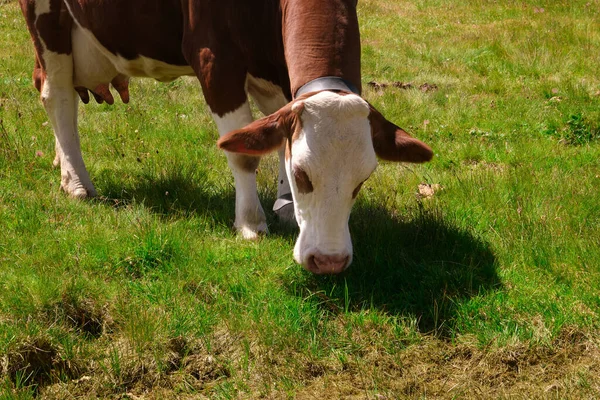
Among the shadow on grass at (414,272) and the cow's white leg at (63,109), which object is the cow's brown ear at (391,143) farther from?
the cow's white leg at (63,109)

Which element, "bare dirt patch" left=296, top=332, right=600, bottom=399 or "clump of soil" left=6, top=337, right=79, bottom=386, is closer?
"bare dirt patch" left=296, top=332, right=600, bottom=399

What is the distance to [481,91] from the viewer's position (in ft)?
29.2

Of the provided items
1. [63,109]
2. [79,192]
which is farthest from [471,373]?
[63,109]

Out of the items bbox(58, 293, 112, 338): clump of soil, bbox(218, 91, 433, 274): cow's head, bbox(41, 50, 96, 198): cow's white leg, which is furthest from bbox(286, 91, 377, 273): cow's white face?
bbox(41, 50, 96, 198): cow's white leg

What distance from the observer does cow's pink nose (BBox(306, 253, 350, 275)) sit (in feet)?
13.1

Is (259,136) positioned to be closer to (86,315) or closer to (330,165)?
(330,165)

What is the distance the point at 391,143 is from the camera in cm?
417

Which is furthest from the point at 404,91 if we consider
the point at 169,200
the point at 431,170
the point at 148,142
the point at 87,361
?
the point at 87,361

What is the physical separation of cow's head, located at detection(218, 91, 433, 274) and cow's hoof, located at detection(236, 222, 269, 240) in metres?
0.97

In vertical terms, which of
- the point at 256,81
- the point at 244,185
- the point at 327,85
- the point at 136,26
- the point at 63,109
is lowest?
the point at 244,185

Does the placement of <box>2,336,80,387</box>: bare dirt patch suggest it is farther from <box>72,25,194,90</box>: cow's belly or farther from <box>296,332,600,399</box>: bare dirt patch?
<box>72,25,194,90</box>: cow's belly

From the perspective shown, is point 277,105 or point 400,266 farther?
point 277,105

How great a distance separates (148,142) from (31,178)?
1.34 meters

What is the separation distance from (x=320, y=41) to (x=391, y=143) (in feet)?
2.68
